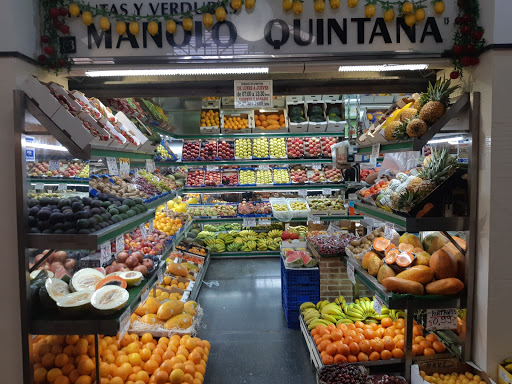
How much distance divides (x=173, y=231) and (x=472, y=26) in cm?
449

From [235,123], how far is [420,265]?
6.57 metres

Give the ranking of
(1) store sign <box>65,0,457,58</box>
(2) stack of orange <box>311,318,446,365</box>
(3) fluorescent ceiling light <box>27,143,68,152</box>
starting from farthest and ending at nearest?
(2) stack of orange <box>311,318,446,365</box>, (1) store sign <box>65,0,457,58</box>, (3) fluorescent ceiling light <box>27,143,68,152</box>

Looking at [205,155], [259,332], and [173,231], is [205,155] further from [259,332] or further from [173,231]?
[259,332]

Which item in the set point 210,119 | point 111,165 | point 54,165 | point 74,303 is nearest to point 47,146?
point 54,165

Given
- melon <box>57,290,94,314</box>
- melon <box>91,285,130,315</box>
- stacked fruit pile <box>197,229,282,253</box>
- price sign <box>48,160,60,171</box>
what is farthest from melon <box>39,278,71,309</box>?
stacked fruit pile <box>197,229,282,253</box>

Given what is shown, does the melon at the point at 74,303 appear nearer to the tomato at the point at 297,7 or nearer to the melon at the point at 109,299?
the melon at the point at 109,299

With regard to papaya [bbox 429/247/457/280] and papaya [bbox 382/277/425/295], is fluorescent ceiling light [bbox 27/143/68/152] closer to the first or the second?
papaya [bbox 382/277/425/295]

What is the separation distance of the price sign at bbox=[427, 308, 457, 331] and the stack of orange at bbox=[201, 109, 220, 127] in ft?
22.6

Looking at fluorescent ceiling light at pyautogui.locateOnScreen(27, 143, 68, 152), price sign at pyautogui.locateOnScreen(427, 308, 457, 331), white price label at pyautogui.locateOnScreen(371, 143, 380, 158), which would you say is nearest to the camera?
fluorescent ceiling light at pyautogui.locateOnScreen(27, 143, 68, 152)

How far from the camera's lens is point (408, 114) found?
10.5 ft

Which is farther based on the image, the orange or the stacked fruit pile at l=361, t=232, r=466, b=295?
the orange

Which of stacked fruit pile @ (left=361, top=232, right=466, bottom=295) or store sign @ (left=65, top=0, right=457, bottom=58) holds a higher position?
store sign @ (left=65, top=0, right=457, bottom=58)

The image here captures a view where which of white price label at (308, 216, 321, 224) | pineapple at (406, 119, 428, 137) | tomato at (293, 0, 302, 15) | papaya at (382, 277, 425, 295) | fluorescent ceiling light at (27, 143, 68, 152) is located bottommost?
white price label at (308, 216, 321, 224)

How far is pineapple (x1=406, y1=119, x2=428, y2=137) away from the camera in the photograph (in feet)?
9.40
